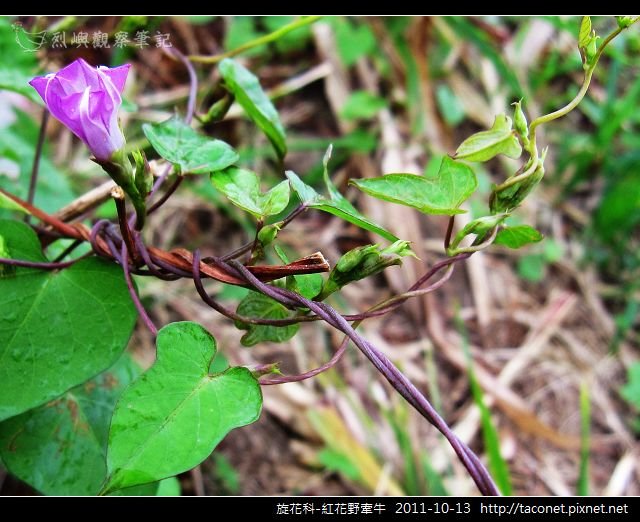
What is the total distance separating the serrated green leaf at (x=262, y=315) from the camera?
0.48 meters

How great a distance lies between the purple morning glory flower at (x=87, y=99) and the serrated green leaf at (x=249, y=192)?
A: 9 cm

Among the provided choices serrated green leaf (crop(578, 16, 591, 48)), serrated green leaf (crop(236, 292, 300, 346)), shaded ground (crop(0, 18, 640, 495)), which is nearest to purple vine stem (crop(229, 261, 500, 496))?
serrated green leaf (crop(236, 292, 300, 346))

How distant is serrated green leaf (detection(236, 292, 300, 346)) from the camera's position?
0.48m

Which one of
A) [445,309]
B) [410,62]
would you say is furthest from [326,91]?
[445,309]

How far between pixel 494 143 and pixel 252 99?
24 centimetres

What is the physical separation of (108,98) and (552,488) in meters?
0.99

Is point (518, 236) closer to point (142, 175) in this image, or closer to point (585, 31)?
point (585, 31)

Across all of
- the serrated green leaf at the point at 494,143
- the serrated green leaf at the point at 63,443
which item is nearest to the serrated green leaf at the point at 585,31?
the serrated green leaf at the point at 494,143

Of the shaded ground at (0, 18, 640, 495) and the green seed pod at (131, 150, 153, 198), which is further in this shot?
the shaded ground at (0, 18, 640, 495)

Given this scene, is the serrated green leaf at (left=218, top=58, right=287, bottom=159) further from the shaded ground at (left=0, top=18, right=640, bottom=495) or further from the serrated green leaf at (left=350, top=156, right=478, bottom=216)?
the shaded ground at (left=0, top=18, right=640, bottom=495)

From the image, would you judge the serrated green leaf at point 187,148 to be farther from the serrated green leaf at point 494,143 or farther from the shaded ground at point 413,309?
the shaded ground at point 413,309

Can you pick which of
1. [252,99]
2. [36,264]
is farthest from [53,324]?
[252,99]

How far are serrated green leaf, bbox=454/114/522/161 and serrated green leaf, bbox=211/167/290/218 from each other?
145 millimetres

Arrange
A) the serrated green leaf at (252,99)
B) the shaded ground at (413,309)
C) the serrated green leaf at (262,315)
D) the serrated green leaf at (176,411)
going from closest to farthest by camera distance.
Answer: the serrated green leaf at (176,411)
the serrated green leaf at (262,315)
the serrated green leaf at (252,99)
the shaded ground at (413,309)
